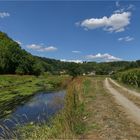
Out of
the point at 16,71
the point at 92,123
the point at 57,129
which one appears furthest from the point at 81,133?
the point at 16,71

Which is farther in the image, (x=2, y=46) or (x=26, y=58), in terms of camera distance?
(x=26, y=58)

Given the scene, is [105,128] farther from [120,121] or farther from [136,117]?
[136,117]

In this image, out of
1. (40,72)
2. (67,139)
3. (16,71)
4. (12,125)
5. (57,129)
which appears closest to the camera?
(67,139)

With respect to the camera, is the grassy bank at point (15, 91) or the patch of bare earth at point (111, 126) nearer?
the patch of bare earth at point (111, 126)

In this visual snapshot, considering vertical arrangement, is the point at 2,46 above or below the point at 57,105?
above

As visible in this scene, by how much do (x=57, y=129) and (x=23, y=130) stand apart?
280 cm

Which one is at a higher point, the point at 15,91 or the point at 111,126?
the point at 15,91

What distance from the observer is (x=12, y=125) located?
57.1ft

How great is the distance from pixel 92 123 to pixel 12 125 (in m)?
4.97

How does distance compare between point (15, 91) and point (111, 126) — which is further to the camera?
point (15, 91)

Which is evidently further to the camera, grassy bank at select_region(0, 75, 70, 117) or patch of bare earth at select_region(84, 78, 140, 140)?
grassy bank at select_region(0, 75, 70, 117)

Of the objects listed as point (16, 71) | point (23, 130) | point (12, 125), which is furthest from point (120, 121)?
point (16, 71)

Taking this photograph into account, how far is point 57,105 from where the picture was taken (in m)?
21.5

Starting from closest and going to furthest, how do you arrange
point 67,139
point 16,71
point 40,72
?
point 67,139, point 16,71, point 40,72
